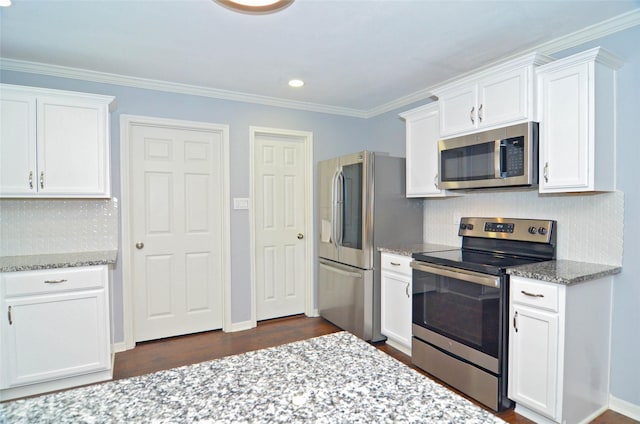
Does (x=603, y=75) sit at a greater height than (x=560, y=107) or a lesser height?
greater

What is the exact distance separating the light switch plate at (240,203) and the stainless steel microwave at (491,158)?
1.92 metres

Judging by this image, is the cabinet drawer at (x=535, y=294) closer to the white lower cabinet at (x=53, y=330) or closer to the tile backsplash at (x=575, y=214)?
the tile backsplash at (x=575, y=214)

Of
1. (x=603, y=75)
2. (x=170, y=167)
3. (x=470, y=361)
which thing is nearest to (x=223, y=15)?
(x=170, y=167)

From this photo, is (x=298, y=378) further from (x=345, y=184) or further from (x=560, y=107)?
(x=345, y=184)

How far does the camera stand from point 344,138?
4.34 meters

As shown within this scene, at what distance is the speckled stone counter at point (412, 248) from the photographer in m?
3.05

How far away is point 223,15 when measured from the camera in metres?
2.15

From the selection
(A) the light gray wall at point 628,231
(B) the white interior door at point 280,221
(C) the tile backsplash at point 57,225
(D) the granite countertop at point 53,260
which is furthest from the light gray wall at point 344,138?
(D) the granite countertop at point 53,260

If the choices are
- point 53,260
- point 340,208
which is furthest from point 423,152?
point 53,260

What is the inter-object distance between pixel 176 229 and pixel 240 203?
0.66m

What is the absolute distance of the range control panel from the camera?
255 centimetres

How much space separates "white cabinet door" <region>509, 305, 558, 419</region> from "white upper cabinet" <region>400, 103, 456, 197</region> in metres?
1.23

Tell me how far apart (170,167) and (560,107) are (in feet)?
10.4

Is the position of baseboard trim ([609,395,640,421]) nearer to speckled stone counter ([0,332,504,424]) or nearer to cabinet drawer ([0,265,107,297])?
speckled stone counter ([0,332,504,424])
